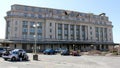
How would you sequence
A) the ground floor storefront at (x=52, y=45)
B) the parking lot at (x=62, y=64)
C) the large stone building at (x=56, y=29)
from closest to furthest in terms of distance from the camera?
the parking lot at (x=62, y=64) → the ground floor storefront at (x=52, y=45) → the large stone building at (x=56, y=29)

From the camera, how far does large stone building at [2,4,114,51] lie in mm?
85812

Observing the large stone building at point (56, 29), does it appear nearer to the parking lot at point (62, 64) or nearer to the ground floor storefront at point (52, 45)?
the ground floor storefront at point (52, 45)

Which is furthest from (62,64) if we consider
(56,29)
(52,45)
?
(56,29)

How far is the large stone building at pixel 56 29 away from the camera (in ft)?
282

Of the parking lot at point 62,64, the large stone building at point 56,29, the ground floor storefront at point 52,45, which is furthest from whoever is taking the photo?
the large stone building at point 56,29

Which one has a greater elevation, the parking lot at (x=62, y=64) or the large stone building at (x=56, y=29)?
the large stone building at (x=56, y=29)

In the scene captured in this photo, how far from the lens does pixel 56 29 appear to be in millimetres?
95938

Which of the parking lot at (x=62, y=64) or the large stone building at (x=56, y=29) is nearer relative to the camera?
the parking lot at (x=62, y=64)

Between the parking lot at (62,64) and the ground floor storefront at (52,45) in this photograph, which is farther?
the ground floor storefront at (52,45)

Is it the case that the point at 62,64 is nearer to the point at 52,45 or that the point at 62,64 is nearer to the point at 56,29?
the point at 52,45

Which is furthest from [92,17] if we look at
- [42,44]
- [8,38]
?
[8,38]

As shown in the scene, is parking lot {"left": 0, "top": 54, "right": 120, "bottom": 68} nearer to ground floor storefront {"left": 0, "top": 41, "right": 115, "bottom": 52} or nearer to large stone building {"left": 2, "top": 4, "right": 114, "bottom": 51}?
large stone building {"left": 2, "top": 4, "right": 114, "bottom": 51}

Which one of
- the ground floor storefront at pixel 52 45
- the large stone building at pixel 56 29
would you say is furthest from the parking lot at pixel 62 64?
the ground floor storefront at pixel 52 45

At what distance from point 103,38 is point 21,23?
49.0 meters
